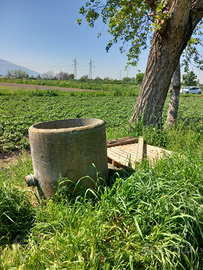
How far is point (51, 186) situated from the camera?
104 inches

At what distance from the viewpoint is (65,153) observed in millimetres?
2502

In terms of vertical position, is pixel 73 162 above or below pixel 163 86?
below

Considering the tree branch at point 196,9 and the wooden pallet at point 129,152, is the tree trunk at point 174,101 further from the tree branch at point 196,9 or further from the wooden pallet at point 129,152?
the wooden pallet at point 129,152

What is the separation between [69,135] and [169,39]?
4.32 m

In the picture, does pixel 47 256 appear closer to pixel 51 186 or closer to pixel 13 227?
pixel 13 227

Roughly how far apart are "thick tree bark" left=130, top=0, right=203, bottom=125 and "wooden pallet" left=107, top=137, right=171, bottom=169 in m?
1.17

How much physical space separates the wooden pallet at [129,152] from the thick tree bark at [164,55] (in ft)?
3.83

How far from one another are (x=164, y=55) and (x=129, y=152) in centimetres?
307

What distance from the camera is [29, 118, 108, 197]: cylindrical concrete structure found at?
2482 mm

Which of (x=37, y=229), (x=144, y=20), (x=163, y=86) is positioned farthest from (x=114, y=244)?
(x=144, y=20)

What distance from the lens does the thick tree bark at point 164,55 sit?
480 cm

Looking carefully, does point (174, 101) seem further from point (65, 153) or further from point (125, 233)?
point (125, 233)

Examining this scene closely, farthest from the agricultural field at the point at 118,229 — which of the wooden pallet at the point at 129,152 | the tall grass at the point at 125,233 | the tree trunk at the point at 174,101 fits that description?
the tree trunk at the point at 174,101

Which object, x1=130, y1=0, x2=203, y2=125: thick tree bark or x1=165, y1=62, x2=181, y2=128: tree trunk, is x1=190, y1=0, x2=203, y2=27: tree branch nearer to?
x1=130, y1=0, x2=203, y2=125: thick tree bark
